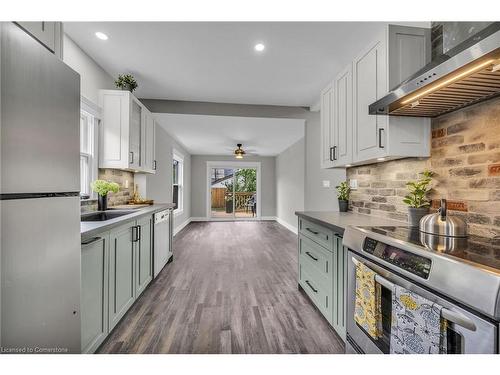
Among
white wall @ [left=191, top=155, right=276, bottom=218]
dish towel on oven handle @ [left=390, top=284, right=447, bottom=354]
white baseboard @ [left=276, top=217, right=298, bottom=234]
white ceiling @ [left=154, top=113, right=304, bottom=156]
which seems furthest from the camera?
white wall @ [left=191, top=155, right=276, bottom=218]

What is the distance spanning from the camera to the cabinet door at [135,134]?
3070mm

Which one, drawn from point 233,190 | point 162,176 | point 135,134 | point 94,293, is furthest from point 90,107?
point 233,190

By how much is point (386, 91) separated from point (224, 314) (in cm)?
223

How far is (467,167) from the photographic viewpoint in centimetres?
146

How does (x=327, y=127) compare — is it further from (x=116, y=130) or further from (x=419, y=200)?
(x=116, y=130)

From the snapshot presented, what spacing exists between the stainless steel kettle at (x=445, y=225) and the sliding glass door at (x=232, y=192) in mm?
7552

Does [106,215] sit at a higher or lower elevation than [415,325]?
higher

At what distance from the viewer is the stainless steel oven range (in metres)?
0.77

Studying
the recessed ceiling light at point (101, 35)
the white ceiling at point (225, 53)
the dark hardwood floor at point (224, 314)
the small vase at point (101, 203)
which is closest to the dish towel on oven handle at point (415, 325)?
the dark hardwood floor at point (224, 314)

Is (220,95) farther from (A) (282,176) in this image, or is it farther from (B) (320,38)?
(A) (282,176)

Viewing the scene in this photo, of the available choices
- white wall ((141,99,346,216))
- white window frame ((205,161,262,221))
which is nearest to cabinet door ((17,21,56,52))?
white wall ((141,99,346,216))

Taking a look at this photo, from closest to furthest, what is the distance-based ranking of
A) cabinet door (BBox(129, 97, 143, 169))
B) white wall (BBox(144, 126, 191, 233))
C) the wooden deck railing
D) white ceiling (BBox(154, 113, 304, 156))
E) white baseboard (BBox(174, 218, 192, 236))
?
cabinet door (BBox(129, 97, 143, 169))
white wall (BBox(144, 126, 191, 233))
white ceiling (BBox(154, 113, 304, 156))
white baseboard (BBox(174, 218, 192, 236))
the wooden deck railing

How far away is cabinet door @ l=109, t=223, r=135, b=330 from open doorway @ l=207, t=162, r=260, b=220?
20.9 feet

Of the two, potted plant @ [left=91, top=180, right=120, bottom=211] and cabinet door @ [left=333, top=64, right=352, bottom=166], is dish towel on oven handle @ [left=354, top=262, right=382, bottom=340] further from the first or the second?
potted plant @ [left=91, top=180, right=120, bottom=211]
